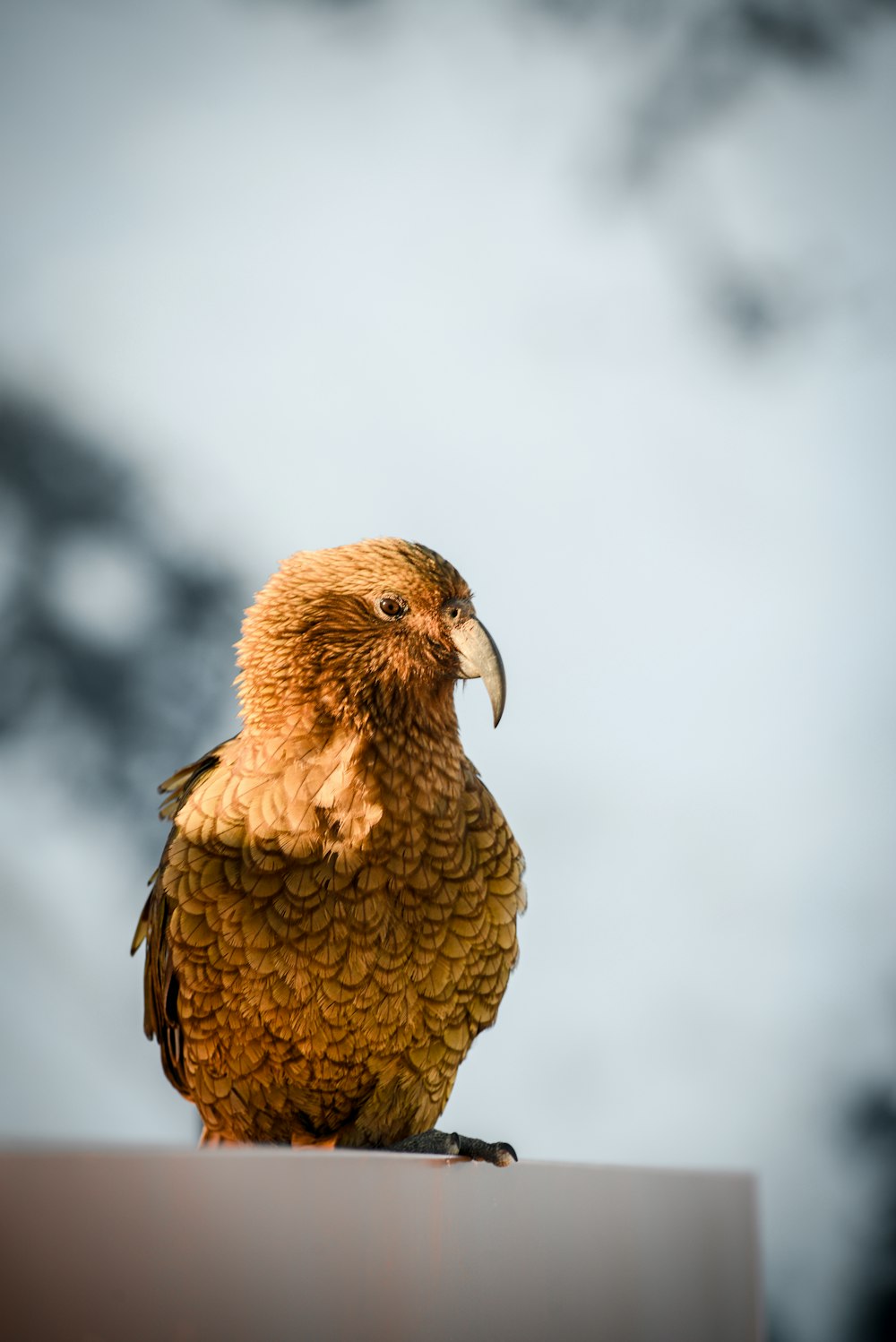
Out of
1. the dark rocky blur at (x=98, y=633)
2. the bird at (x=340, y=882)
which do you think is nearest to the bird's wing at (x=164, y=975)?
the bird at (x=340, y=882)

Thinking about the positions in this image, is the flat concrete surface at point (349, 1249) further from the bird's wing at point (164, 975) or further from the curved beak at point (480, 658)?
the curved beak at point (480, 658)

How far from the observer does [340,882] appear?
112 cm

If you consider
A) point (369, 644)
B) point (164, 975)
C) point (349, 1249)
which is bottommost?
point (349, 1249)

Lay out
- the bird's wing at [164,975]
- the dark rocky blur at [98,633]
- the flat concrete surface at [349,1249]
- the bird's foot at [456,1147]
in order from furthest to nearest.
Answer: the dark rocky blur at [98,633], the bird's wing at [164,975], the bird's foot at [456,1147], the flat concrete surface at [349,1249]

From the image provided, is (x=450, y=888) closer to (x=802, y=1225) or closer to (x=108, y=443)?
(x=108, y=443)

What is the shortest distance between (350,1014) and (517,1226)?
0.87 ft

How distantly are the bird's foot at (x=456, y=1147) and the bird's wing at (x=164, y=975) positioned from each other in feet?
0.91

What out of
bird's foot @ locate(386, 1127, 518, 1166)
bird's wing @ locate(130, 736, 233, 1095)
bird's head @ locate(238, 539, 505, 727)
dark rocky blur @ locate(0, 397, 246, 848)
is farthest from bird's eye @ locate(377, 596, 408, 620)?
dark rocky blur @ locate(0, 397, 246, 848)

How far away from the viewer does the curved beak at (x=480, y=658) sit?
122 centimetres

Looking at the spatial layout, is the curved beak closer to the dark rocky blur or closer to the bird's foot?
the bird's foot

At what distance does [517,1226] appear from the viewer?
1.07 meters

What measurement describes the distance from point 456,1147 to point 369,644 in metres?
0.53

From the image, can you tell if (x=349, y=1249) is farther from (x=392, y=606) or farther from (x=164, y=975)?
(x=392, y=606)

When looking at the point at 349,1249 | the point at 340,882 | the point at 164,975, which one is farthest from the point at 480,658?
the point at 349,1249
